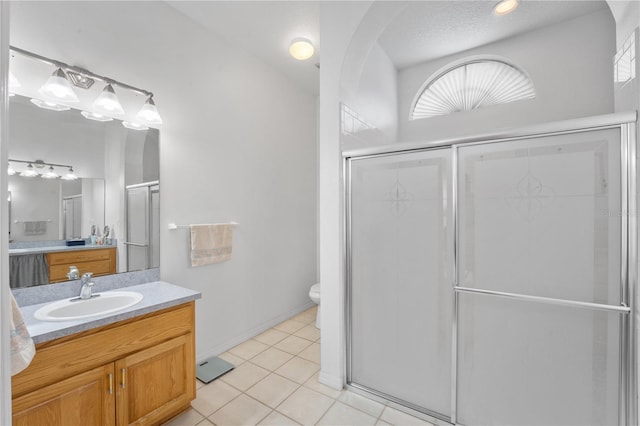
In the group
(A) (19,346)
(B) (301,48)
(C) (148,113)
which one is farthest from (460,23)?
(A) (19,346)

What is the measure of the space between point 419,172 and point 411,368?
50.1 inches

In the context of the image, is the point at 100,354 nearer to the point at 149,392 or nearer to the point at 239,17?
the point at 149,392

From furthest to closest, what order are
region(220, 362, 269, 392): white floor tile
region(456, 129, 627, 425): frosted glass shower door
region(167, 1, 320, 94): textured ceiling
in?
region(167, 1, 320, 94): textured ceiling < region(220, 362, 269, 392): white floor tile < region(456, 129, 627, 425): frosted glass shower door

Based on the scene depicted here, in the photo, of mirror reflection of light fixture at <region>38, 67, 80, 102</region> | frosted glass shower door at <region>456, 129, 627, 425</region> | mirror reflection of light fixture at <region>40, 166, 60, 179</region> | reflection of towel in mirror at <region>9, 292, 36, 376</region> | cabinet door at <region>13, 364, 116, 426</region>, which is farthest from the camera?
mirror reflection of light fixture at <region>40, 166, 60, 179</region>

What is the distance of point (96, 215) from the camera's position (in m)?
1.81

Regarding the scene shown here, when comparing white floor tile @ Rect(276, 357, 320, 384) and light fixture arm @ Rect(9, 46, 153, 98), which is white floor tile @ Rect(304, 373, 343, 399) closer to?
white floor tile @ Rect(276, 357, 320, 384)

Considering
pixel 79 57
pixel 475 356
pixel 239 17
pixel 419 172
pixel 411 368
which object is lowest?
pixel 411 368

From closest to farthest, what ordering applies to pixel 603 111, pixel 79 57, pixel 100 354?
pixel 100 354 < pixel 79 57 < pixel 603 111

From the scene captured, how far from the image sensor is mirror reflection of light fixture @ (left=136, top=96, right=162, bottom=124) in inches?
74.4

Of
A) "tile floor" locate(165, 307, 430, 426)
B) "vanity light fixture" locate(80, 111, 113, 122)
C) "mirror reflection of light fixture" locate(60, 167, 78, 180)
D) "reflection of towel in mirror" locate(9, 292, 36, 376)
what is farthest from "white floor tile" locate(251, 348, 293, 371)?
"vanity light fixture" locate(80, 111, 113, 122)

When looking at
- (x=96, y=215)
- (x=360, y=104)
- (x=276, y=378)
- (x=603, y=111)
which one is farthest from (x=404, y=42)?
(x=276, y=378)

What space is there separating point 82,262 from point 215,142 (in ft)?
4.31

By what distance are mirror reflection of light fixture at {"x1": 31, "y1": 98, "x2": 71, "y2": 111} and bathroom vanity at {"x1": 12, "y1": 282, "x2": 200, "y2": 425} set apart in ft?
3.77

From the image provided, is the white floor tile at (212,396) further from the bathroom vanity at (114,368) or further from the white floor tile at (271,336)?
the white floor tile at (271,336)
